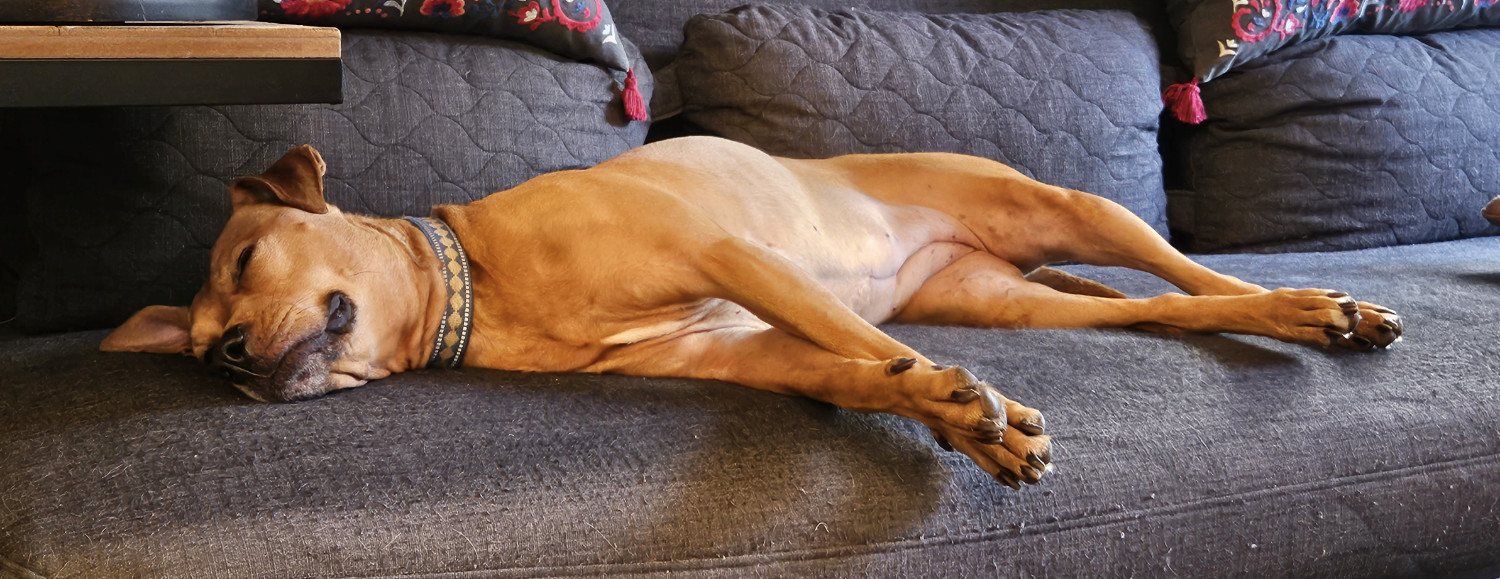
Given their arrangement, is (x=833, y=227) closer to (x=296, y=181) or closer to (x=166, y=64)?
(x=296, y=181)

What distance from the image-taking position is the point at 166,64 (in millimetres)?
1117

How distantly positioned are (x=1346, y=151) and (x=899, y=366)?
198cm

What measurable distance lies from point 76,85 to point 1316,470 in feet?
4.76

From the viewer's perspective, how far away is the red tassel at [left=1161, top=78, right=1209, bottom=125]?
9.00 ft

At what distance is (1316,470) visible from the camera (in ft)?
4.41

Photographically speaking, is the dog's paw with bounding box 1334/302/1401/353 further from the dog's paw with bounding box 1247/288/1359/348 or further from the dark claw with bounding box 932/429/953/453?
the dark claw with bounding box 932/429/953/453

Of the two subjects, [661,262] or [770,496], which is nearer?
[770,496]

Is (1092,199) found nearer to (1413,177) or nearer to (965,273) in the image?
(965,273)

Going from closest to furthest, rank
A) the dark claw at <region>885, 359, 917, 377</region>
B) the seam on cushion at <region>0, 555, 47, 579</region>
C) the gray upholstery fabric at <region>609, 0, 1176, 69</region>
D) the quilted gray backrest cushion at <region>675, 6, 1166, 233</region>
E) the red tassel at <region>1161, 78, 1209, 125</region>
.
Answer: the seam on cushion at <region>0, 555, 47, 579</region>
the dark claw at <region>885, 359, 917, 377</region>
the quilted gray backrest cushion at <region>675, 6, 1166, 233</region>
the gray upholstery fabric at <region>609, 0, 1176, 69</region>
the red tassel at <region>1161, 78, 1209, 125</region>

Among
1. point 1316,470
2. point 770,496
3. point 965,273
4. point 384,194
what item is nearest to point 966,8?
point 965,273

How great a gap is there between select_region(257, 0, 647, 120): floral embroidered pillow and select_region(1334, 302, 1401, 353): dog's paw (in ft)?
4.49

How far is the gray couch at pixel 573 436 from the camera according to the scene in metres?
1.08

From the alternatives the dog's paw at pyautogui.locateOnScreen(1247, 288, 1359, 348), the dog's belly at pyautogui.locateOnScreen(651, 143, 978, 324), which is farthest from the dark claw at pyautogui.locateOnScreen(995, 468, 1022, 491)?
the dog's paw at pyautogui.locateOnScreen(1247, 288, 1359, 348)

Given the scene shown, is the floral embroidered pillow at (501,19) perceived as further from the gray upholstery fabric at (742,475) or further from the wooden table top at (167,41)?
the wooden table top at (167,41)
